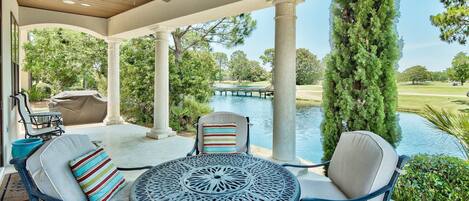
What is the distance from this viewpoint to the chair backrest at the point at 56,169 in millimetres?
1773

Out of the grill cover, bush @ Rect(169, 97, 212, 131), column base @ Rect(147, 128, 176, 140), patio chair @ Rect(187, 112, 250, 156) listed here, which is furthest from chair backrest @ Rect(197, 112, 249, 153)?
the grill cover

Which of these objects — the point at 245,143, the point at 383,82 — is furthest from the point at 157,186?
the point at 383,82

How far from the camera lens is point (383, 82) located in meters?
3.72

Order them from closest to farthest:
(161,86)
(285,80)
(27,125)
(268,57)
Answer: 1. (285,80)
2. (27,125)
3. (161,86)
4. (268,57)

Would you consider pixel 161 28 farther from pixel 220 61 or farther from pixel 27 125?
pixel 220 61

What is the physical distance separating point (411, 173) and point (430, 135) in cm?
93

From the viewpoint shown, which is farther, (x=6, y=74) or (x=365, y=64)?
(x=6, y=74)

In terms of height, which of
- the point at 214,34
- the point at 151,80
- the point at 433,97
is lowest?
the point at 433,97

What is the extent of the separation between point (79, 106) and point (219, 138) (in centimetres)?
658

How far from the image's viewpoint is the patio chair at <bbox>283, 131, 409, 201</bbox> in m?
1.94

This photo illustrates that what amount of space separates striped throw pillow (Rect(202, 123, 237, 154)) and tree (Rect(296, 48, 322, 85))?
2332 mm

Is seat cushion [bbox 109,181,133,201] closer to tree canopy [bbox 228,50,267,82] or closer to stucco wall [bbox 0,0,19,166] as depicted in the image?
stucco wall [bbox 0,0,19,166]

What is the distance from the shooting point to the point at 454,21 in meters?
3.15

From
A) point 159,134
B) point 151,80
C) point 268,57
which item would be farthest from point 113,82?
point 268,57
